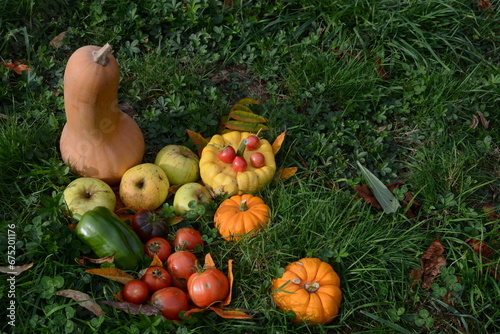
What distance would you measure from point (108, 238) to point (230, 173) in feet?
3.18

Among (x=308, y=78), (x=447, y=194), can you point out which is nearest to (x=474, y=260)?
(x=447, y=194)

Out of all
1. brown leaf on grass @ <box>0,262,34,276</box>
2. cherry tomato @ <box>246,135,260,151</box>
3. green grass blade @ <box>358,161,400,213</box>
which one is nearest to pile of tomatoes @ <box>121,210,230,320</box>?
brown leaf on grass @ <box>0,262,34,276</box>

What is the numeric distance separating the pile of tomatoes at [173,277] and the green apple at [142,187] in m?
0.17

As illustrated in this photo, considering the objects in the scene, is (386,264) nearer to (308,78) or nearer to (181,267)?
(181,267)

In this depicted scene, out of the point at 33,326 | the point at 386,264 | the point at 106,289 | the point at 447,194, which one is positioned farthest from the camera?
the point at 447,194

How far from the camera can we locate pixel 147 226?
10.5 feet

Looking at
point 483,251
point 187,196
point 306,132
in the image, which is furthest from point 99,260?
point 483,251

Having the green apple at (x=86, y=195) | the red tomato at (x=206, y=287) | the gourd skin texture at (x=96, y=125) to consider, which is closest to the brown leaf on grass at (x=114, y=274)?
the red tomato at (x=206, y=287)


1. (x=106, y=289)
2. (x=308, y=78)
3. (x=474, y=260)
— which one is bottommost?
(x=474, y=260)

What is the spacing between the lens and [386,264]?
3.28 m

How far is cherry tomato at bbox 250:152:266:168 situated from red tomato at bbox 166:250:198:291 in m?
0.87

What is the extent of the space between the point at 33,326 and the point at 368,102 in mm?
3061

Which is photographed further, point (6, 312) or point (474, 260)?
point (474, 260)

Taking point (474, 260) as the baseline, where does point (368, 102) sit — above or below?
above
